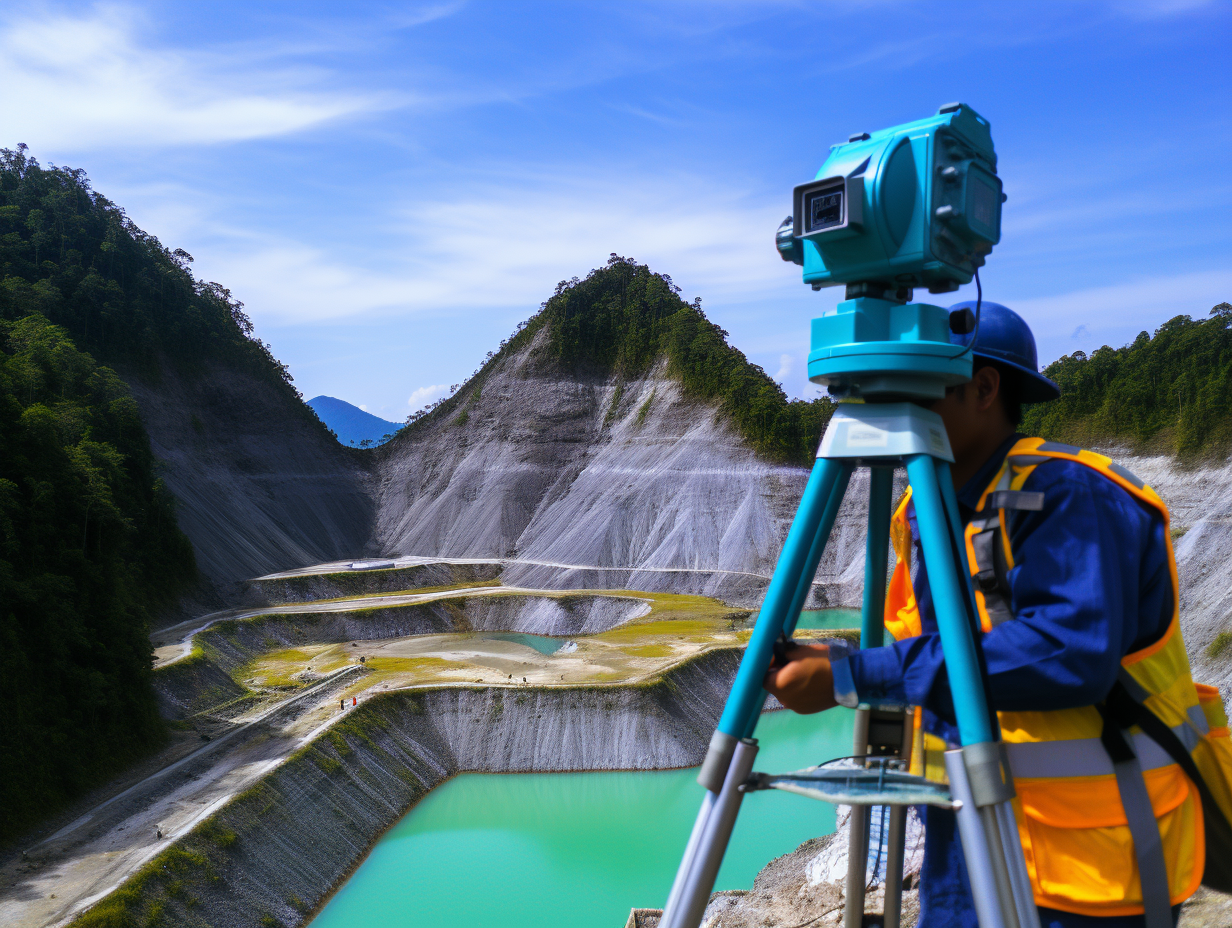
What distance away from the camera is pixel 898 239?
1.98 metres

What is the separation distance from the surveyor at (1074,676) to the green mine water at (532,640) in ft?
118

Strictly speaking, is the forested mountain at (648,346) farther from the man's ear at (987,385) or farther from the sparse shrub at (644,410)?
the man's ear at (987,385)

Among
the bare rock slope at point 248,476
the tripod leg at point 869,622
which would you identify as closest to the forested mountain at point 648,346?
the bare rock slope at point 248,476

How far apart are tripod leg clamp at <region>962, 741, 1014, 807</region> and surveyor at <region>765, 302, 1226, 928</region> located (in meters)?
0.14

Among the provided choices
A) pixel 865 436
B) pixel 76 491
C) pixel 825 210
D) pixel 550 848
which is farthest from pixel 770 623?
pixel 76 491

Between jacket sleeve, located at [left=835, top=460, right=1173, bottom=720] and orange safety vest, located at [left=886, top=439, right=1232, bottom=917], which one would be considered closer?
jacket sleeve, located at [left=835, top=460, right=1173, bottom=720]

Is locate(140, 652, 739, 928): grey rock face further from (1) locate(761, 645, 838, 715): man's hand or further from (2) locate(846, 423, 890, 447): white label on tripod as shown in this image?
(2) locate(846, 423, 890, 447): white label on tripod

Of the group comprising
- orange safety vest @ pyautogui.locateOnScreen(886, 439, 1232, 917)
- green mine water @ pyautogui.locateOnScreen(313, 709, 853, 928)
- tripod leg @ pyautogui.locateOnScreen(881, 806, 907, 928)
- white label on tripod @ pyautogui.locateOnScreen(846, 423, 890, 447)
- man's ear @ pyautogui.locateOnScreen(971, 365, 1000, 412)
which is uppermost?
man's ear @ pyautogui.locateOnScreen(971, 365, 1000, 412)

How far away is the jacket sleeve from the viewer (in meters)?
1.71

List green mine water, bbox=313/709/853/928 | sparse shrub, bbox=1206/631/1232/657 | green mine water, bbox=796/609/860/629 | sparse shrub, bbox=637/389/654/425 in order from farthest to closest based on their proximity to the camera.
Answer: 1. sparse shrub, bbox=637/389/654/425
2. green mine water, bbox=796/609/860/629
3. sparse shrub, bbox=1206/631/1232/657
4. green mine water, bbox=313/709/853/928

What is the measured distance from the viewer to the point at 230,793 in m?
17.5

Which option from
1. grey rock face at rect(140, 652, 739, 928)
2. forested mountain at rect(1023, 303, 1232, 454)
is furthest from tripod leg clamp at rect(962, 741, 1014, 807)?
forested mountain at rect(1023, 303, 1232, 454)

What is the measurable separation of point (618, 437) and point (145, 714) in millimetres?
41772

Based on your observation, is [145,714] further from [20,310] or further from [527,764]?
[20,310]
